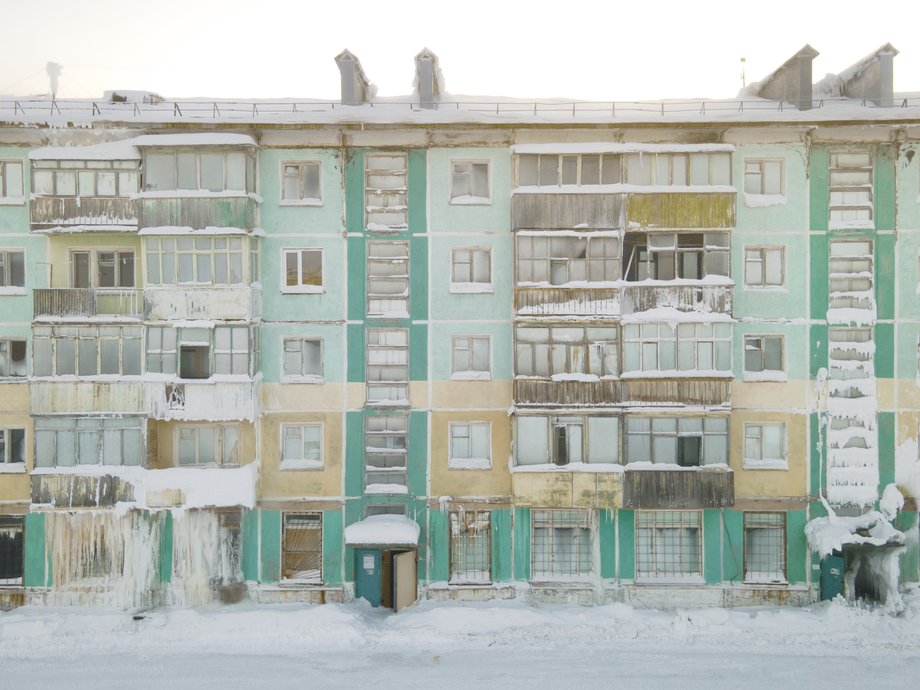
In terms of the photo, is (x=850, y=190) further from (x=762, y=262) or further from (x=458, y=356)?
(x=458, y=356)

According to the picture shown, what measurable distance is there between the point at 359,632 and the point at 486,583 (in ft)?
14.6

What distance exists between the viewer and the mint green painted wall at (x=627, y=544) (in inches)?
843

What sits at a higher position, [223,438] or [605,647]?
[223,438]

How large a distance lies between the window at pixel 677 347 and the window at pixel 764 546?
5.32 m

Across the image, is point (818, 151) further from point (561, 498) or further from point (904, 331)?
point (561, 498)

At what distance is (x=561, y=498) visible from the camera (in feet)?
68.7

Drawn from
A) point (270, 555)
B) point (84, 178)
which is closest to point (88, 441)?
point (270, 555)

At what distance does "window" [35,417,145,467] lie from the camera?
20812mm

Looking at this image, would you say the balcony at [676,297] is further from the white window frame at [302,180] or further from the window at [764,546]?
the white window frame at [302,180]

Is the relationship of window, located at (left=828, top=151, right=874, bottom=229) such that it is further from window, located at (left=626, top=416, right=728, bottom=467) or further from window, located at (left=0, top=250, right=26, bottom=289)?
window, located at (left=0, top=250, right=26, bottom=289)

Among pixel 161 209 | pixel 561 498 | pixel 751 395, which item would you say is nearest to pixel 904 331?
pixel 751 395

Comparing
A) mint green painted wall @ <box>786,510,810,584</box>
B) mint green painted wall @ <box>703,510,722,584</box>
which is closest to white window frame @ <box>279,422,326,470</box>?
mint green painted wall @ <box>703,510,722,584</box>

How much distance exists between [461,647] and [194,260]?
14288 mm

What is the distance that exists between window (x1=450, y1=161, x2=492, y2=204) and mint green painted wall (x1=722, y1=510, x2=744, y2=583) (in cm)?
1314
